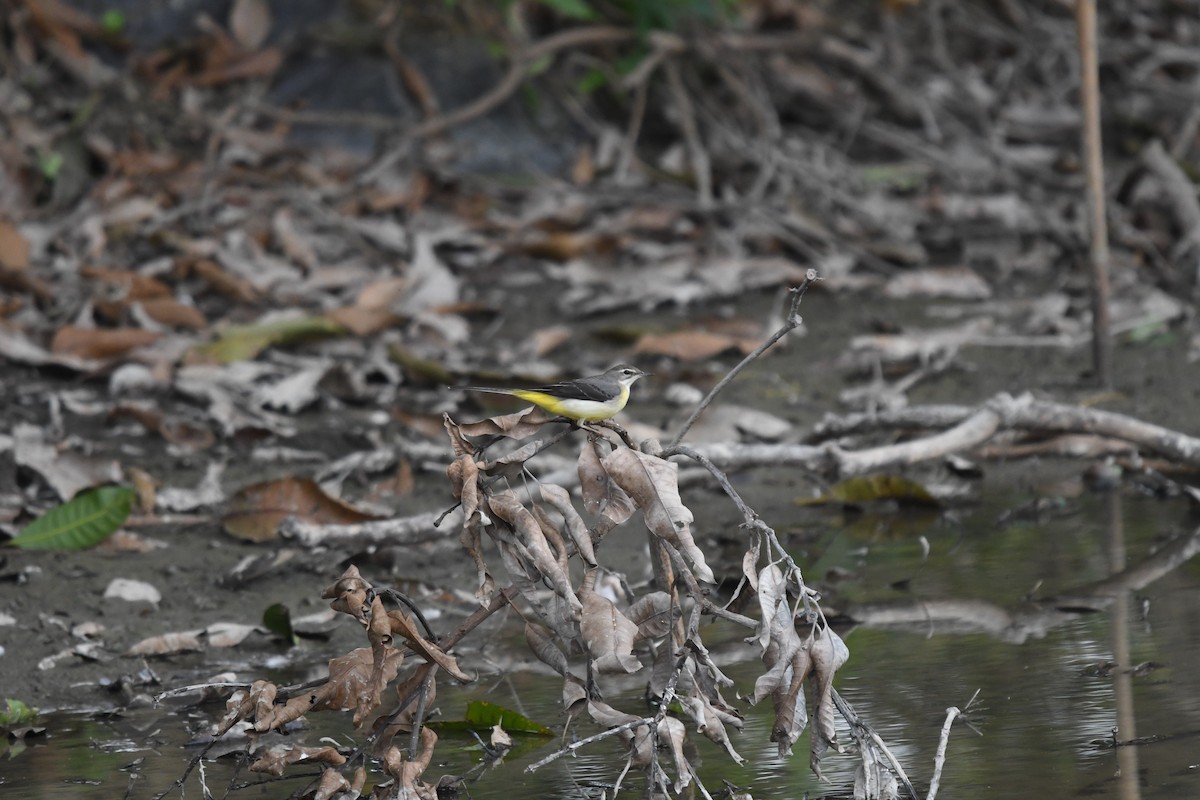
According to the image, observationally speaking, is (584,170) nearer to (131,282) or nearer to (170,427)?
(131,282)

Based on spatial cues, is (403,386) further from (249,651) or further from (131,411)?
(249,651)

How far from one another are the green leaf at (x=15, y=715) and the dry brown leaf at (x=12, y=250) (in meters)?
3.57

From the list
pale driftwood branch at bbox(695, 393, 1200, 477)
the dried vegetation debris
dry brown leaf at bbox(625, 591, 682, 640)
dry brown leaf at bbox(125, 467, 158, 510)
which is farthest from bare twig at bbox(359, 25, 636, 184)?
dry brown leaf at bbox(625, 591, 682, 640)

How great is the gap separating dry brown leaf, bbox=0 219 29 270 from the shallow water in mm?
3535

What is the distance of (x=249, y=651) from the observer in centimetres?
412

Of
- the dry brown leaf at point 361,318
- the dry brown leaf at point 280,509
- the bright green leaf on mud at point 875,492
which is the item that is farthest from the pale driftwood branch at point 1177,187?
the dry brown leaf at point 280,509

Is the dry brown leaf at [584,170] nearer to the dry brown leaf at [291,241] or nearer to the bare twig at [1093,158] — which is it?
the dry brown leaf at [291,241]

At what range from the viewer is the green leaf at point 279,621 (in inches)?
159

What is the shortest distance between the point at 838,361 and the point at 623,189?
2155 millimetres

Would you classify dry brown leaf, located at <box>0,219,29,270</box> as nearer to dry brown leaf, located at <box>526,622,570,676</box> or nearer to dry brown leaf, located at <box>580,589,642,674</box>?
dry brown leaf, located at <box>526,622,570,676</box>

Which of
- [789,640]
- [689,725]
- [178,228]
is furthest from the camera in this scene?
[178,228]

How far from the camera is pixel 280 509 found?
4.81 metres

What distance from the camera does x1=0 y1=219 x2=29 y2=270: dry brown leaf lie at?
6691mm

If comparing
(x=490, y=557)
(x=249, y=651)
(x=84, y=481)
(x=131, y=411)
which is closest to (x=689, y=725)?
(x=249, y=651)
